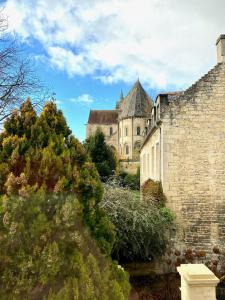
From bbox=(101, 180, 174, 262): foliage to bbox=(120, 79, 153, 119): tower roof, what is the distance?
4545cm

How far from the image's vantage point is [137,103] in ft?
188

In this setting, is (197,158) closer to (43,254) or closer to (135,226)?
(135,226)

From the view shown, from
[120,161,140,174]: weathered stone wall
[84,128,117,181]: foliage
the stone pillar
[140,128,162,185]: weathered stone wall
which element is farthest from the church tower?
the stone pillar

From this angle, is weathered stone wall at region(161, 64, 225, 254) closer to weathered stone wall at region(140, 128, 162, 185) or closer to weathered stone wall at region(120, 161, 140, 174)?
weathered stone wall at region(140, 128, 162, 185)

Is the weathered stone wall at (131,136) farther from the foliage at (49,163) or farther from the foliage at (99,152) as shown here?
the foliage at (49,163)

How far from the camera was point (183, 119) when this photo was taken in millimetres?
11664

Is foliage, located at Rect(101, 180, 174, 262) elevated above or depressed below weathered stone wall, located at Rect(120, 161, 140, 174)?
below

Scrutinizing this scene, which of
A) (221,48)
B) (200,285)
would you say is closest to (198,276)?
(200,285)

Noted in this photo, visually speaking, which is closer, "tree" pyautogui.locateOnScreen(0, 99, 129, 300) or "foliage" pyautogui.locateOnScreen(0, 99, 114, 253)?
"tree" pyautogui.locateOnScreen(0, 99, 129, 300)

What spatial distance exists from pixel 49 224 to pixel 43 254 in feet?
0.95

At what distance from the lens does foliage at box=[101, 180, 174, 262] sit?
32.2 ft

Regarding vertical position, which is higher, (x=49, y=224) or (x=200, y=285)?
(x=49, y=224)

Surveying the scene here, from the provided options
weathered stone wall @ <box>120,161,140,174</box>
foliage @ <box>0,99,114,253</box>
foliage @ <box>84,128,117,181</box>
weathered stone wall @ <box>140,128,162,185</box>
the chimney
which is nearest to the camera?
foliage @ <box>0,99,114,253</box>

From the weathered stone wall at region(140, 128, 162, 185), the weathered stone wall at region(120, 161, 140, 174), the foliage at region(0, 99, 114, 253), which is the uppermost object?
the weathered stone wall at region(120, 161, 140, 174)
